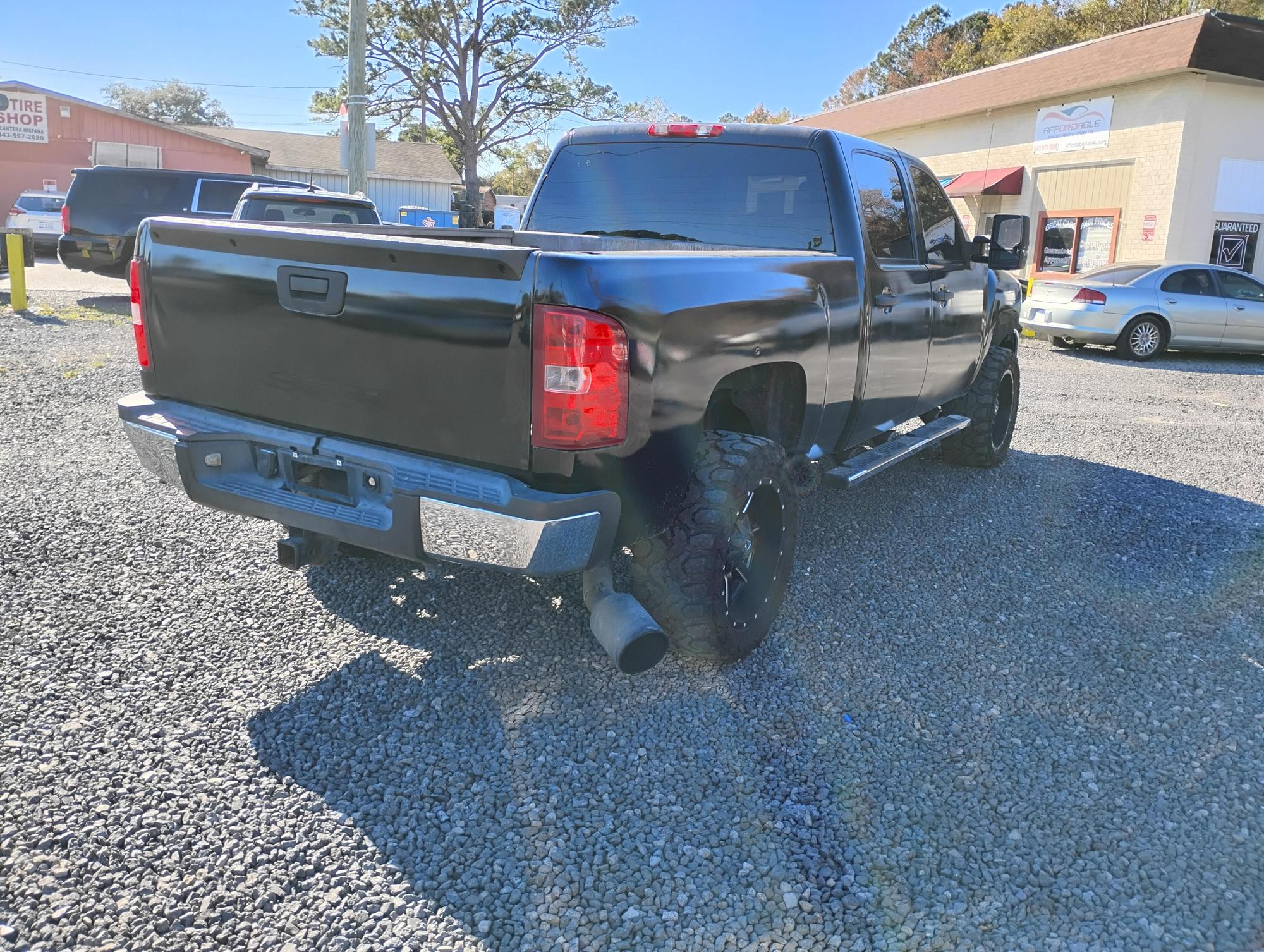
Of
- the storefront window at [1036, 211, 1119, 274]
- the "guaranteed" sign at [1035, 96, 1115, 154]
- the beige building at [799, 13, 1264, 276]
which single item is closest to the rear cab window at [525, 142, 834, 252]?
the beige building at [799, 13, 1264, 276]

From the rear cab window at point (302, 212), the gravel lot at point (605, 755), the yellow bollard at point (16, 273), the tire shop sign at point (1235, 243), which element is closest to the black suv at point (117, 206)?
the yellow bollard at point (16, 273)

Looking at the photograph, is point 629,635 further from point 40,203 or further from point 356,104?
point 40,203

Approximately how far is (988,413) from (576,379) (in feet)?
14.8

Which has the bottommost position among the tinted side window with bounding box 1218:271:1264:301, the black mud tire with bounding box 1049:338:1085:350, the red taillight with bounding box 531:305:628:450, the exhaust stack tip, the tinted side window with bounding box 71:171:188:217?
the exhaust stack tip

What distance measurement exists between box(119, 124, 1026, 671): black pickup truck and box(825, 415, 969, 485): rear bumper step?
3 centimetres

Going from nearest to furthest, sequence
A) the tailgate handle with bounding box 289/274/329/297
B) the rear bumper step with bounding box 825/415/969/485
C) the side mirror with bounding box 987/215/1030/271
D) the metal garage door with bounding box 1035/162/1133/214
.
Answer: the tailgate handle with bounding box 289/274/329/297 < the rear bumper step with bounding box 825/415/969/485 < the side mirror with bounding box 987/215/1030/271 < the metal garage door with bounding box 1035/162/1133/214

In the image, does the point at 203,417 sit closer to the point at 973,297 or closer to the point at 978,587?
the point at 978,587

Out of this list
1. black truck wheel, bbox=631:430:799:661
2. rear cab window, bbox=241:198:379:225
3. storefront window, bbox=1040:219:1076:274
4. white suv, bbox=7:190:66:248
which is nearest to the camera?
black truck wheel, bbox=631:430:799:661

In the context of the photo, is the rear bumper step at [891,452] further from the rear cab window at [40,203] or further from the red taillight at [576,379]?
the rear cab window at [40,203]

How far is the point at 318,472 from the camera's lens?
3273 millimetres

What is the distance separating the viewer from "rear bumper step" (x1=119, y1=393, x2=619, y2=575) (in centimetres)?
284

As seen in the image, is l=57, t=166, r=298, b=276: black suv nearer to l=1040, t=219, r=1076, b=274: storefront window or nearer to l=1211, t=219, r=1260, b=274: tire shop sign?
l=1040, t=219, r=1076, b=274: storefront window

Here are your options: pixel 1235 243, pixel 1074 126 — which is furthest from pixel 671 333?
pixel 1074 126

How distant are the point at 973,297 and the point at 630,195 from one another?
2.31 m
